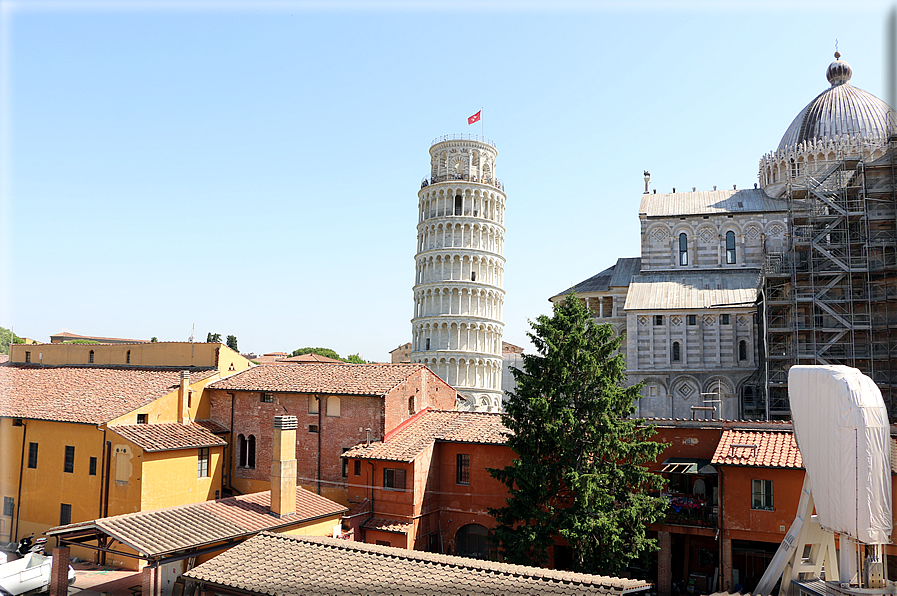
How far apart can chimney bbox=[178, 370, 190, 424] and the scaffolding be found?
29.9 m

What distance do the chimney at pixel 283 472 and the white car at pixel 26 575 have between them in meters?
7.29

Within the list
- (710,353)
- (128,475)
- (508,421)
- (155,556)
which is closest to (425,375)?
(508,421)

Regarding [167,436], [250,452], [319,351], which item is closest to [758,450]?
[250,452]

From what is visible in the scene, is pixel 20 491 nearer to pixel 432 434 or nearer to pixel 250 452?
pixel 250 452

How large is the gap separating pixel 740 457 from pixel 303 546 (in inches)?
592

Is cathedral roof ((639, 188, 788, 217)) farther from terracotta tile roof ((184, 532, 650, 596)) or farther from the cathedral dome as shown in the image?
terracotta tile roof ((184, 532, 650, 596))

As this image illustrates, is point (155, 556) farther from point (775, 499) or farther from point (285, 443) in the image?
point (775, 499)

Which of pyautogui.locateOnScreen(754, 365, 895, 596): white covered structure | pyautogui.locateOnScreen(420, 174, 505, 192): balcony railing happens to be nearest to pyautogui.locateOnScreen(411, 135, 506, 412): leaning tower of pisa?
pyautogui.locateOnScreen(420, 174, 505, 192): balcony railing

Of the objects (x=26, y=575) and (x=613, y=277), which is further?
(x=613, y=277)

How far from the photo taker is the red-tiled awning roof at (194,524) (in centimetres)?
1953

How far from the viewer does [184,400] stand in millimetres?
31859

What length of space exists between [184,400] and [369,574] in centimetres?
1822

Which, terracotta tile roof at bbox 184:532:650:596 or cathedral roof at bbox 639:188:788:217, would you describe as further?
cathedral roof at bbox 639:188:788:217

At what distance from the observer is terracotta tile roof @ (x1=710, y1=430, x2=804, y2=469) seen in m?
22.3
